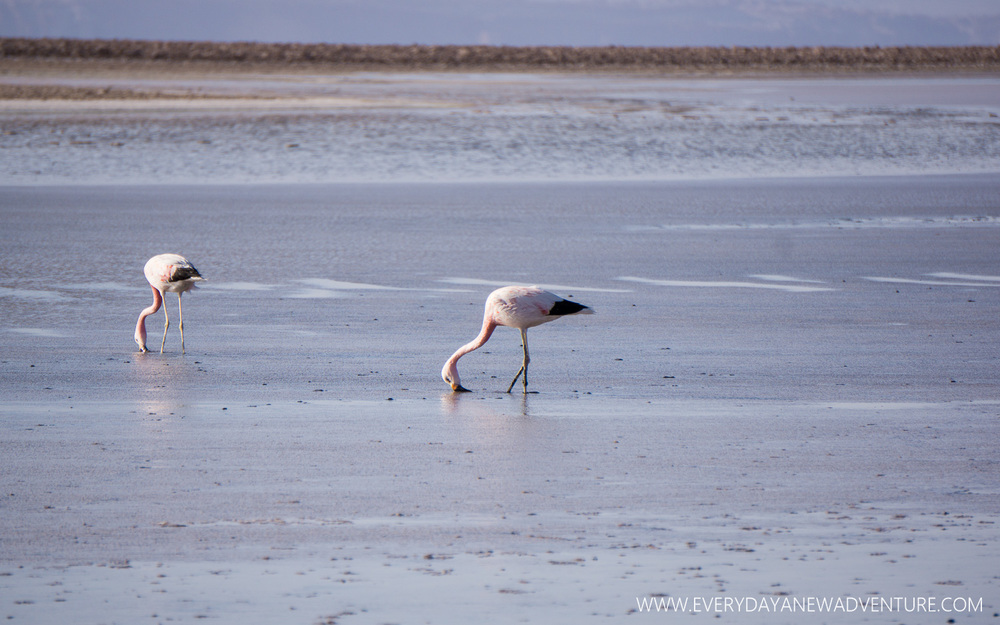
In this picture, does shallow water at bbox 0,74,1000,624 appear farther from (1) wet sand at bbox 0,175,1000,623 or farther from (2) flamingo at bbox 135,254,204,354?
(2) flamingo at bbox 135,254,204,354

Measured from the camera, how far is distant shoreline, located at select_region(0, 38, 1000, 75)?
186ft

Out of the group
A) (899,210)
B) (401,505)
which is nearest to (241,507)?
(401,505)

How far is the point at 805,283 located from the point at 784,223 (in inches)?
177

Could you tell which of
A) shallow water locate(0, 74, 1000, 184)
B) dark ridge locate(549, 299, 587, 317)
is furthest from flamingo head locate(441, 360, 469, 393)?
shallow water locate(0, 74, 1000, 184)

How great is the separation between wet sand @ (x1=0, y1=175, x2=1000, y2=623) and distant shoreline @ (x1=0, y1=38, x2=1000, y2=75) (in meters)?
42.2

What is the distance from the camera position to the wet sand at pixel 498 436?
4918 mm

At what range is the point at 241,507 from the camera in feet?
19.0

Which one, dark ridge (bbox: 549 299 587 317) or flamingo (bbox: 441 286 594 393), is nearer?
dark ridge (bbox: 549 299 587 317)

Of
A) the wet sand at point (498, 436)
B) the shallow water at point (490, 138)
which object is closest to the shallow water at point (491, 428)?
the wet sand at point (498, 436)

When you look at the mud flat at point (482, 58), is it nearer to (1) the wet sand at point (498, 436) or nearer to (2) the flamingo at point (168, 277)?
(1) the wet sand at point (498, 436)

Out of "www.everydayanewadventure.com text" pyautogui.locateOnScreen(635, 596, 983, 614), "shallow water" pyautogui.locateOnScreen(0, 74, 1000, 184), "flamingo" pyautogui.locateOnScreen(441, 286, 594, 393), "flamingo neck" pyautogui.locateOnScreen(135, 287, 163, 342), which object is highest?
"shallow water" pyautogui.locateOnScreen(0, 74, 1000, 184)

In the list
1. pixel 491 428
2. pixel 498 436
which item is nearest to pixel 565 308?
pixel 491 428

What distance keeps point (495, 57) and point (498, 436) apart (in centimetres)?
5849

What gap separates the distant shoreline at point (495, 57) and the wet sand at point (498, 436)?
4219 cm
